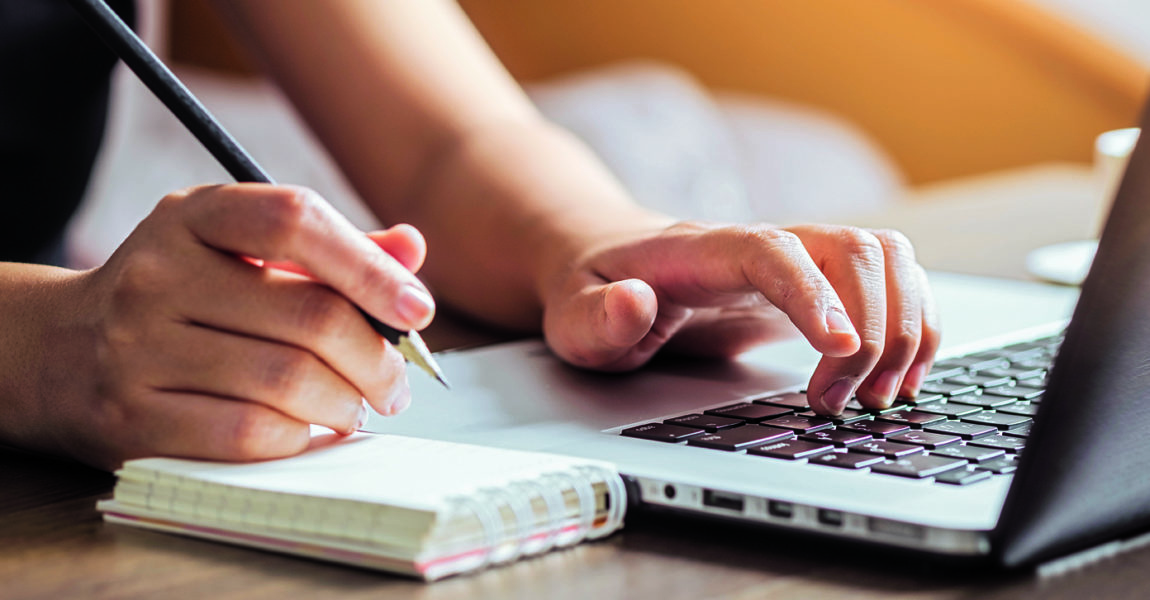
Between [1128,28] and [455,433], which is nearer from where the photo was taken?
[455,433]

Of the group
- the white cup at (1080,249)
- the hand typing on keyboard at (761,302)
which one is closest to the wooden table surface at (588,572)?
the hand typing on keyboard at (761,302)

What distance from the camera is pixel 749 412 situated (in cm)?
43

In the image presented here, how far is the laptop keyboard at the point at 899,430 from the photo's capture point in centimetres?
35

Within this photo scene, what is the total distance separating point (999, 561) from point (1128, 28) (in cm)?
227

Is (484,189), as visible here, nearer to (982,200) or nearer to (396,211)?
(396,211)

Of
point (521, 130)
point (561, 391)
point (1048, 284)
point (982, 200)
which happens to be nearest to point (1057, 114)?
point (982, 200)

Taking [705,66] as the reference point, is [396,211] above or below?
below

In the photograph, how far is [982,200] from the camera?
55.9 inches

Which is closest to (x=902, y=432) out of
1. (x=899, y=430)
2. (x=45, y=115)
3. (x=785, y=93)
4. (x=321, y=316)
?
(x=899, y=430)

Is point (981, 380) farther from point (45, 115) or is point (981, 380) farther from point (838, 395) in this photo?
point (45, 115)

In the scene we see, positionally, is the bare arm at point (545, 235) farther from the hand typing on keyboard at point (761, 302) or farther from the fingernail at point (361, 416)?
the fingernail at point (361, 416)

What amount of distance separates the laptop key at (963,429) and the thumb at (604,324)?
12 centimetres

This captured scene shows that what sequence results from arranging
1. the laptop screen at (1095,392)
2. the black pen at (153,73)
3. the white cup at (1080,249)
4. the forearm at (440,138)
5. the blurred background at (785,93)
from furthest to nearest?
the blurred background at (785,93) → the white cup at (1080,249) → the forearm at (440,138) → the black pen at (153,73) → the laptop screen at (1095,392)

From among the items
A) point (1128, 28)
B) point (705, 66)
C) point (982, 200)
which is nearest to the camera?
point (982, 200)
